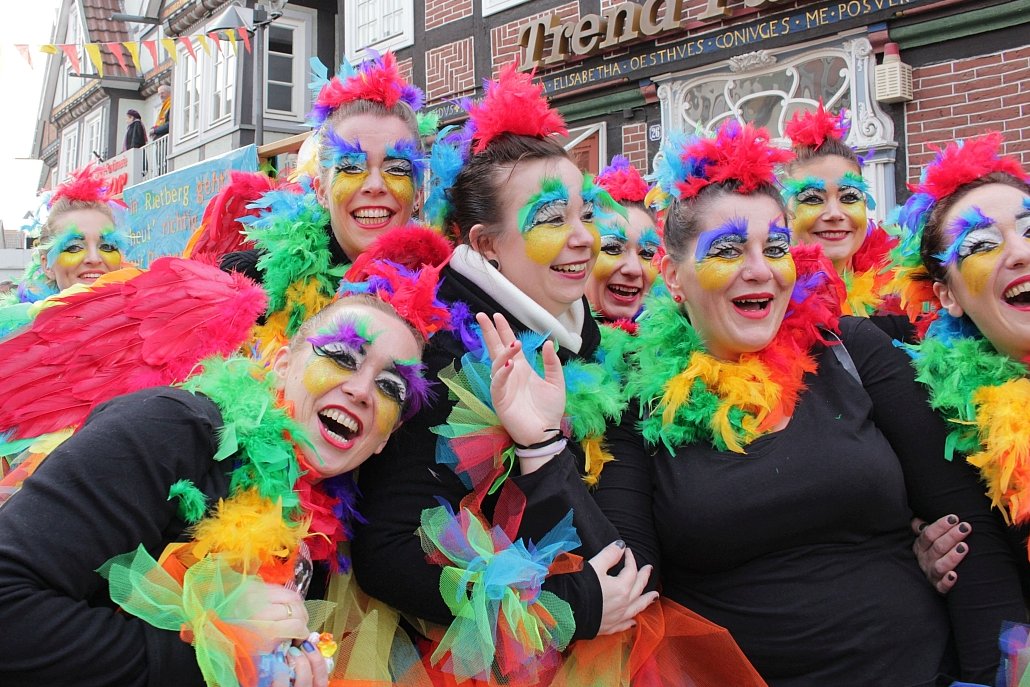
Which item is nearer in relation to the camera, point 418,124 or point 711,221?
point 711,221

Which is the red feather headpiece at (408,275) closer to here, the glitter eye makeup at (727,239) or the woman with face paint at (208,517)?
the woman with face paint at (208,517)

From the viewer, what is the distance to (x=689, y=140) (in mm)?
2240

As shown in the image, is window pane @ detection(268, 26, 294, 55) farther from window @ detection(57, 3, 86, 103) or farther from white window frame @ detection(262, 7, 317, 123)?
window @ detection(57, 3, 86, 103)

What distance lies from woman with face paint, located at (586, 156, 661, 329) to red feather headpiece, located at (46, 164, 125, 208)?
2.41m

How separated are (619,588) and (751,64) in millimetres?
6018

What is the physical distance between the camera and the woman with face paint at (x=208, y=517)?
1347 millimetres

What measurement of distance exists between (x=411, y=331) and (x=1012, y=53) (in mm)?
5366

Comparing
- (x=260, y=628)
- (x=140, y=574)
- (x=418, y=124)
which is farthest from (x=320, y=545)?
(x=418, y=124)

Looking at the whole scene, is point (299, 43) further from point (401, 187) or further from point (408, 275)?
point (408, 275)

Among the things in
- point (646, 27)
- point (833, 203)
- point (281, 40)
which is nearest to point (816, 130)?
point (833, 203)

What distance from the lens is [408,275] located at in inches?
81.7

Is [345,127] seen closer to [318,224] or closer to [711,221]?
[318,224]

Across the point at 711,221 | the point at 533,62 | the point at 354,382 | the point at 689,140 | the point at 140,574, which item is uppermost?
the point at 533,62

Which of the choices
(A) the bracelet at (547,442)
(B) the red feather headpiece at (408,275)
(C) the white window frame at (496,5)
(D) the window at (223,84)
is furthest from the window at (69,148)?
(A) the bracelet at (547,442)
